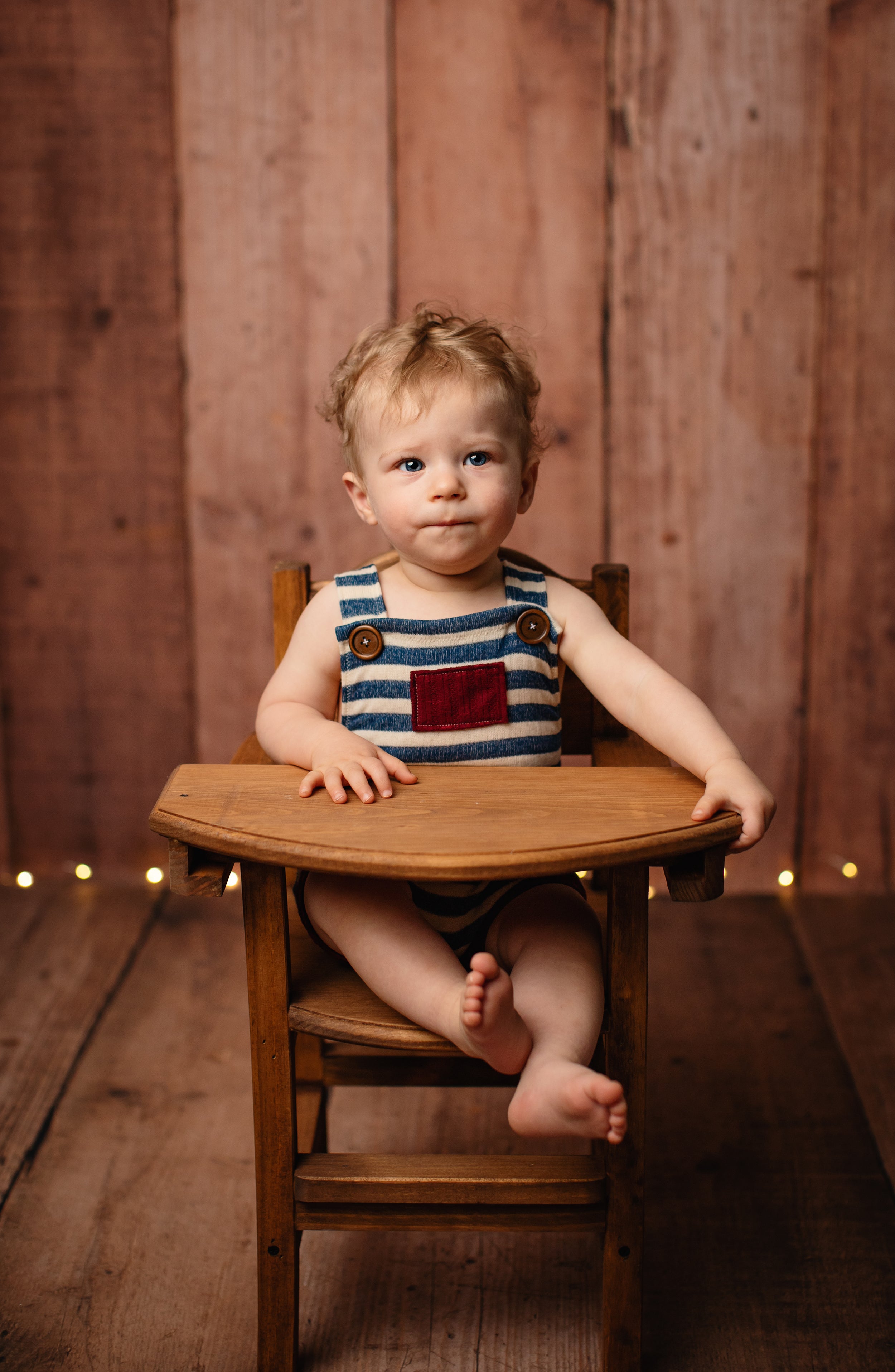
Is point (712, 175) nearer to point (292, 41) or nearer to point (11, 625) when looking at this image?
point (292, 41)

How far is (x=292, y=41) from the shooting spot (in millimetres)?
1790

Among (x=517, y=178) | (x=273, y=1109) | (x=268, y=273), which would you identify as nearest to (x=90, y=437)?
(x=268, y=273)

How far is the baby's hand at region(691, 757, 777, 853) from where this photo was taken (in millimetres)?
961

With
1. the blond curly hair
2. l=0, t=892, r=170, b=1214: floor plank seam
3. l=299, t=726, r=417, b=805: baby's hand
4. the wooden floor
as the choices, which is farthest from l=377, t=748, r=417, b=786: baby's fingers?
l=0, t=892, r=170, b=1214: floor plank seam

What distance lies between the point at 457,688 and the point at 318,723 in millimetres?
140

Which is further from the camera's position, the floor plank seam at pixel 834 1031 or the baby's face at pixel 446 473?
the floor plank seam at pixel 834 1031

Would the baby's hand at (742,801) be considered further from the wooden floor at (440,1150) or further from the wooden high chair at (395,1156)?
the wooden floor at (440,1150)

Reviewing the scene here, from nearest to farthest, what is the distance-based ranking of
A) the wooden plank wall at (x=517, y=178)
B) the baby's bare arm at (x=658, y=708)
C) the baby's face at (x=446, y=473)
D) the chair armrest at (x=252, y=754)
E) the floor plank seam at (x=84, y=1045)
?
the baby's bare arm at (x=658, y=708), the baby's face at (x=446, y=473), the chair armrest at (x=252, y=754), the floor plank seam at (x=84, y=1045), the wooden plank wall at (x=517, y=178)

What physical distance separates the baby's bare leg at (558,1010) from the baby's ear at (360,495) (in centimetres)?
40

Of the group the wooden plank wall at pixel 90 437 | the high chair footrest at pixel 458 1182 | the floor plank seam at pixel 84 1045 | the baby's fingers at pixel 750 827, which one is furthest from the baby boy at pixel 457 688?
A: the wooden plank wall at pixel 90 437

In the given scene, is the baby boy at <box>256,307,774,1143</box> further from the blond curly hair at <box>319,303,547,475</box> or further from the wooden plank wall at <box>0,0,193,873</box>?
the wooden plank wall at <box>0,0,193,873</box>

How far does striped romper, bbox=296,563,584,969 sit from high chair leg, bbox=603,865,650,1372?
15 cm

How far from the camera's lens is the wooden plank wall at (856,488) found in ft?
5.87

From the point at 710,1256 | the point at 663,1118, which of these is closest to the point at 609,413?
the point at 663,1118
